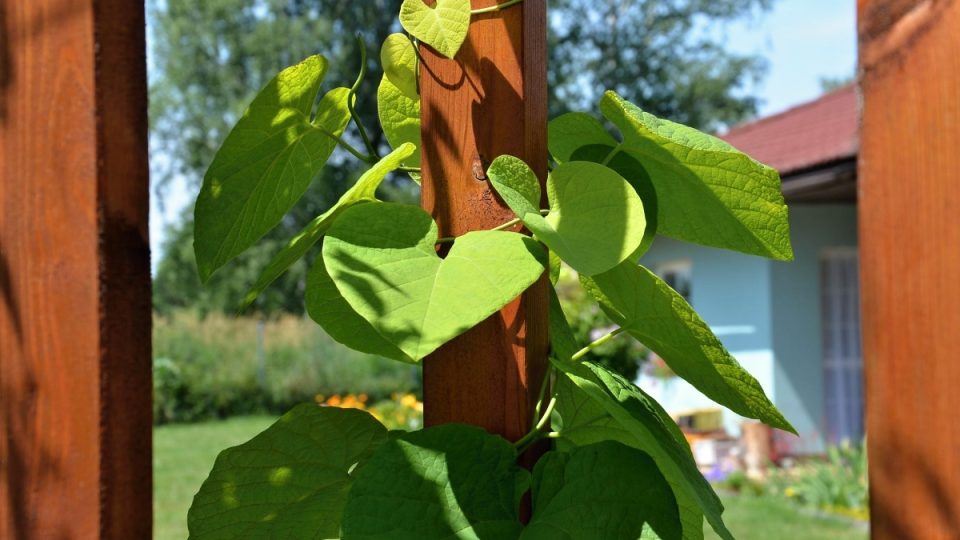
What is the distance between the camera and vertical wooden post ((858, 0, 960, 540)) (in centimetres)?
78

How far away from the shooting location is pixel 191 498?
325 inches

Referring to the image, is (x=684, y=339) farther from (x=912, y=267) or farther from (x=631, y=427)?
(x=912, y=267)

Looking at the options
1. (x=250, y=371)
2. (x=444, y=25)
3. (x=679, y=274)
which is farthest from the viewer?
(x=250, y=371)

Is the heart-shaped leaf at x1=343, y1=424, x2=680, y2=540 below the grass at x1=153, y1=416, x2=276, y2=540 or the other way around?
the other way around

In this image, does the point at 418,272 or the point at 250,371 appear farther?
the point at 250,371

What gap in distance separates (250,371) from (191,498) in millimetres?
6407

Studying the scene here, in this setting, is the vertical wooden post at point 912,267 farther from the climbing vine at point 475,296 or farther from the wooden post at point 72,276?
the wooden post at point 72,276

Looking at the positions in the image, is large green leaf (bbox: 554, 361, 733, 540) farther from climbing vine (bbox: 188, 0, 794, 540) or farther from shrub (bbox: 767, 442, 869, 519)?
shrub (bbox: 767, 442, 869, 519)

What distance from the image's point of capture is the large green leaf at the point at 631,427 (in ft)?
2.07

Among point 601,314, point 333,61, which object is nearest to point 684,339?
point 601,314

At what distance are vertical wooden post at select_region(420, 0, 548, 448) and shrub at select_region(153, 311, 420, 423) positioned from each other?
523 inches

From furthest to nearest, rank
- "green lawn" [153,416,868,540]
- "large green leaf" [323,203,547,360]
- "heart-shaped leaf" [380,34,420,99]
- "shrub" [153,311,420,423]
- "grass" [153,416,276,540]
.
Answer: "shrub" [153,311,420,423]
"grass" [153,416,276,540]
"green lawn" [153,416,868,540]
"heart-shaped leaf" [380,34,420,99]
"large green leaf" [323,203,547,360]

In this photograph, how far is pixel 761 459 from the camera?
8.60 m

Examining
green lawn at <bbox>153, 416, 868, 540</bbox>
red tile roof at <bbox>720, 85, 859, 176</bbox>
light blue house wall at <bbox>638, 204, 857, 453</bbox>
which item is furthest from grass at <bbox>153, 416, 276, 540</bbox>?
red tile roof at <bbox>720, 85, 859, 176</bbox>
